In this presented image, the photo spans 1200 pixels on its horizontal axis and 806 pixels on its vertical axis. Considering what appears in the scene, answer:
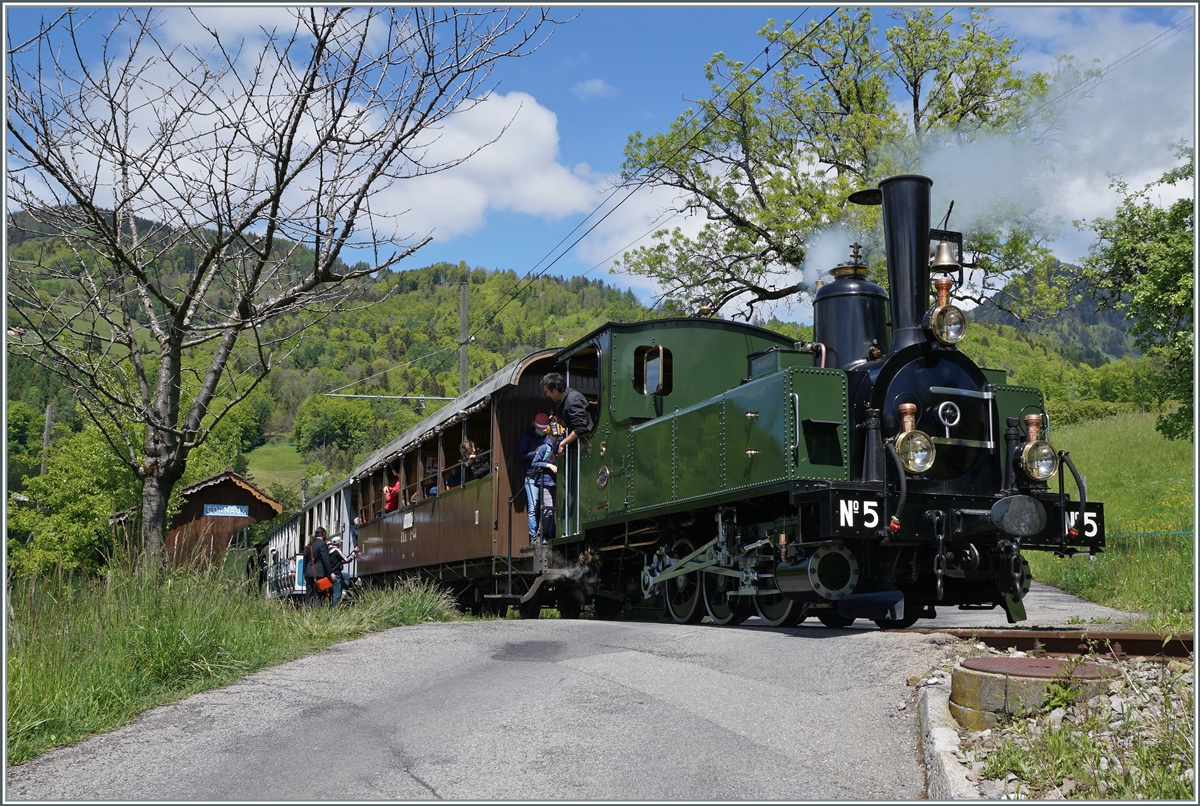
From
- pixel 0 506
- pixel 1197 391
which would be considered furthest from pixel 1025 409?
pixel 0 506

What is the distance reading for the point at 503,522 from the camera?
12391 millimetres

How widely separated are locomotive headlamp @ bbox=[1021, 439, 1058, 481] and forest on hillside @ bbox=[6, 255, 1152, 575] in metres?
3.85

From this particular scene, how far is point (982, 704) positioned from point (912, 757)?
1.35 feet

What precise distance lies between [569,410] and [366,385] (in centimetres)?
9855

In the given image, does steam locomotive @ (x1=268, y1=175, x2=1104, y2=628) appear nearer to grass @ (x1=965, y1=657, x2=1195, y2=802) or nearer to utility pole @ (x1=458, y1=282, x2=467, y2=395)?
grass @ (x1=965, y1=657, x2=1195, y2=802)

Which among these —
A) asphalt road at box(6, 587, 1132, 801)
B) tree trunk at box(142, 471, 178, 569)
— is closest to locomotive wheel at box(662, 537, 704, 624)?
asphalt road at box(6, 587, 1132, 801)

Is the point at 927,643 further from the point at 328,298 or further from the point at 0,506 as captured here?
the point at 0,506

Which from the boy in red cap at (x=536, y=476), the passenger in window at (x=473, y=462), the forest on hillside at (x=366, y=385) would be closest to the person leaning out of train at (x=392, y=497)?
the forest on hillside at (x=366, y=385)

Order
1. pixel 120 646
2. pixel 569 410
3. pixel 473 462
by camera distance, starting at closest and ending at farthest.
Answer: pixel 120 646 → pixel 569 410 → pixel 473 462

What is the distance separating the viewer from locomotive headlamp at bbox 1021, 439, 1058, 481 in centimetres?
807

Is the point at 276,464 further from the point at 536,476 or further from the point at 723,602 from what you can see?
the point at 723,602

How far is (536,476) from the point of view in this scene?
12102 millimetres

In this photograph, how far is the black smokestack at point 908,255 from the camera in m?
8.23

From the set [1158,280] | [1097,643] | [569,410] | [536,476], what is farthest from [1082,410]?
[1097,643]
